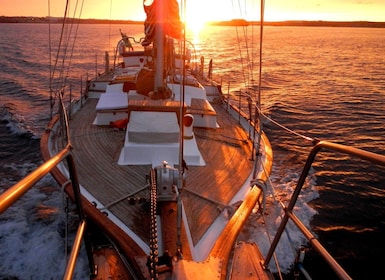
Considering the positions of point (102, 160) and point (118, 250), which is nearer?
point (118, 250)

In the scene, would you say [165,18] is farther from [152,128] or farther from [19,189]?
[19,189]

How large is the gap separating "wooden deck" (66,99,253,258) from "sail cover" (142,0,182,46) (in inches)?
129

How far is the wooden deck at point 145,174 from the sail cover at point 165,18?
3274 mm

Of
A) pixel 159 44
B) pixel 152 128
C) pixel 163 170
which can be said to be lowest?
pixel 163 170

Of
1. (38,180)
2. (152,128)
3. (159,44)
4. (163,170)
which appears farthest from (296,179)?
(38,180)

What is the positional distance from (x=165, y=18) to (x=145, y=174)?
4755mm

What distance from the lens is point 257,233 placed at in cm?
871

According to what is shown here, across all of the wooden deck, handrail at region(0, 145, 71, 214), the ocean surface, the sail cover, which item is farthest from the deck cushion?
handrail at region(0, 145, 71, 214)

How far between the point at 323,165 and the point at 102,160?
35.6 ft

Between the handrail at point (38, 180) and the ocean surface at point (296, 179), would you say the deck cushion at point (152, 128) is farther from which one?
the handrail at point (38, 180)

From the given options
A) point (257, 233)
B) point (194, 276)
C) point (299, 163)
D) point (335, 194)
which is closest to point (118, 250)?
point (194, 276)

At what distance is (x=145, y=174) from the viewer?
293 inches

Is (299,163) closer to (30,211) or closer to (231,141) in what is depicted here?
(231,141)

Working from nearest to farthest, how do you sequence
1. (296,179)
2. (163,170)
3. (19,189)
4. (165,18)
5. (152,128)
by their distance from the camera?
(19,189) < (163,170) < (152,128) < (165,18) < (296,179)
